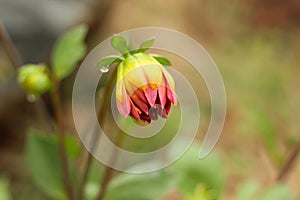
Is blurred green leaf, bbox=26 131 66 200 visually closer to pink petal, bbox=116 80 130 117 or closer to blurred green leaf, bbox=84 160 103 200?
blurred green leaf, bbox=84 160 103 200

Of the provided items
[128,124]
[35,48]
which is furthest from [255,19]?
[128,124]

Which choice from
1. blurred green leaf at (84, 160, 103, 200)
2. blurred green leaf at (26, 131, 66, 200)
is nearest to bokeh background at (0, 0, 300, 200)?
blurred green leaf at (84, 160, 103, 200)

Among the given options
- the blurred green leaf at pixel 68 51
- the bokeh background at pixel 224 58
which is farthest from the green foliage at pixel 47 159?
the bokeh background at pixel 224 58

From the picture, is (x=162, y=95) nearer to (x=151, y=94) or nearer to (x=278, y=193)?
(x=151, y=94)

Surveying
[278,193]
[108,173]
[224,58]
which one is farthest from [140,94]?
[224,58]

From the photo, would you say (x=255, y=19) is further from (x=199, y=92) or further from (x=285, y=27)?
(x=199, y=92)

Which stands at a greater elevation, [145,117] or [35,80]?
[35,80]

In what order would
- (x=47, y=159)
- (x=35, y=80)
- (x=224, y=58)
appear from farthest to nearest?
1. (x=224, y=58)
2. (x=47, y=159)
3. (x=35, y=80)
